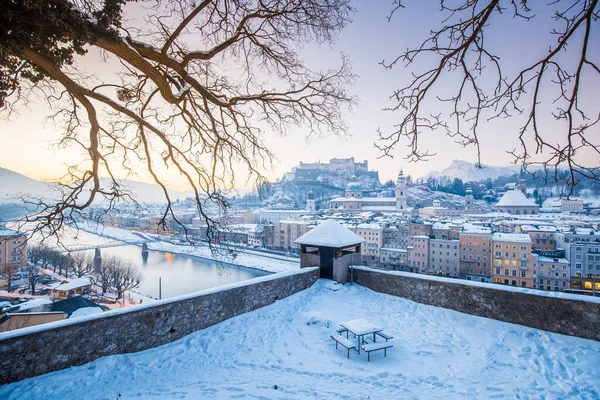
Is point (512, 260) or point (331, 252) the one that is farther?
point (512, 260)

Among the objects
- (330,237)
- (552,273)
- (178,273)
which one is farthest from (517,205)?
(330,237)

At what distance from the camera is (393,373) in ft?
13.4

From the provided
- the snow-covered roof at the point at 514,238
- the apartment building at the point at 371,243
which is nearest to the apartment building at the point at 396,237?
the apartment building at the point at 371,243

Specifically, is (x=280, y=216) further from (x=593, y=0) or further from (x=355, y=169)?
(x=593, y=0)

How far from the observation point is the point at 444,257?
44.5m

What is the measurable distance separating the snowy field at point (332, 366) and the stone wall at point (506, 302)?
0.20 meters

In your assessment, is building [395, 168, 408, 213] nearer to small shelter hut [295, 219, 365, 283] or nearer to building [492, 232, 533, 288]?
building [492, 232, 533, 288]

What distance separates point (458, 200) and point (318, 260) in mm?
105635

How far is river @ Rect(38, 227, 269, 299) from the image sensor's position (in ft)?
109

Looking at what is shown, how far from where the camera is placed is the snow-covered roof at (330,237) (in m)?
8.05

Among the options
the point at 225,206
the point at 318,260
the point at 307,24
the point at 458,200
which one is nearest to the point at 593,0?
the point at 307,24

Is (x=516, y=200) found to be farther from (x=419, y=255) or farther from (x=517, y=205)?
(x=419, y=255)

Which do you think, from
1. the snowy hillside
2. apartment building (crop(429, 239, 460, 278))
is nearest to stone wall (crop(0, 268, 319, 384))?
apartment building (crop(429, 239, 460, 278))

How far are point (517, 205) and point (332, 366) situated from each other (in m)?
92.0
